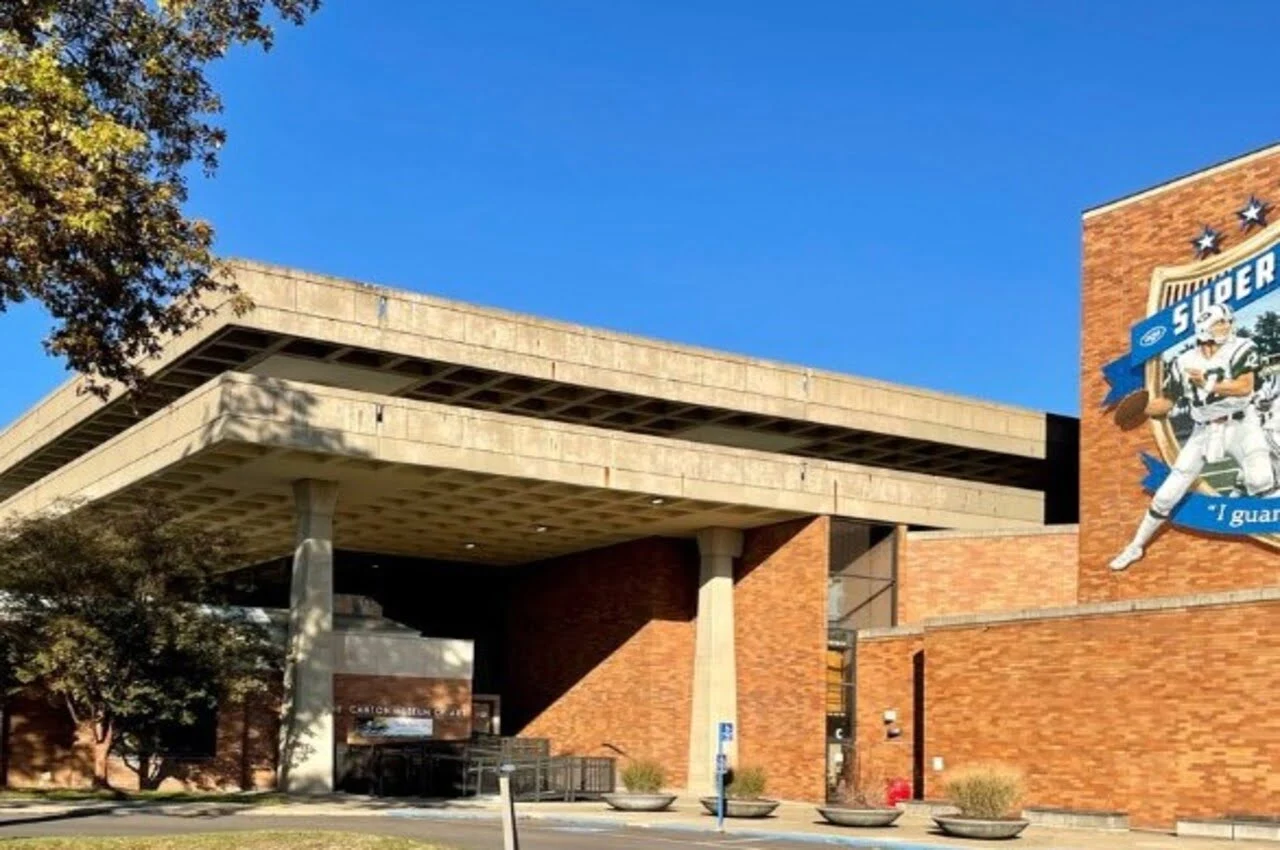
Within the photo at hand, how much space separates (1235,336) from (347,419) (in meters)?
20.1

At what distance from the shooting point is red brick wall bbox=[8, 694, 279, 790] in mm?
40812

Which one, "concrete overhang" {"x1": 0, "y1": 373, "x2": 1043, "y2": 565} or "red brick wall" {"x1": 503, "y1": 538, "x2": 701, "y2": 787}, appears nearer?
"concrete overhang" {"x1": 0, "y1": 373, "x2": 1043, "y2": 565}

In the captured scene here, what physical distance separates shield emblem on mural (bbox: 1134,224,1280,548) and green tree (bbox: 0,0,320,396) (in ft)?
73.4

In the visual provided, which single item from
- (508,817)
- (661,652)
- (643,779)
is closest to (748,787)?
(643,779)

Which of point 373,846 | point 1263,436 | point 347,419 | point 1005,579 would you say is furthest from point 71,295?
point 1005,579

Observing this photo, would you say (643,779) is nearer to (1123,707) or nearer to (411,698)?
(1123,707)

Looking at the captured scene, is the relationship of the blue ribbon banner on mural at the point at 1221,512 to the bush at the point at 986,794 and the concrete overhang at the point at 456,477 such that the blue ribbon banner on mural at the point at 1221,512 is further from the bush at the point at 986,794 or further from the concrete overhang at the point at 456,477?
the bush at the point at 986,794

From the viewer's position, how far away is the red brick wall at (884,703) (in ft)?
128

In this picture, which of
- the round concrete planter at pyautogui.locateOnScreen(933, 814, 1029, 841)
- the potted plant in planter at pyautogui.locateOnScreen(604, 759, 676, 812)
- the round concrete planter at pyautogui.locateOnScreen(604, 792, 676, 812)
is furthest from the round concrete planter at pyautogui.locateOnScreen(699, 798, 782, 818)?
the round concrete planter at pyautogui.locateOnScreen(933, 814, 1029, 841)

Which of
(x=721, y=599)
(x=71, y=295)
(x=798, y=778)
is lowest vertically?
(x=798, y=778)

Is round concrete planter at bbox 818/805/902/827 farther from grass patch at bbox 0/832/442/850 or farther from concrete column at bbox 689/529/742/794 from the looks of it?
concrete column at bbox 689/529/742/794

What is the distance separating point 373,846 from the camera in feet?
57.2

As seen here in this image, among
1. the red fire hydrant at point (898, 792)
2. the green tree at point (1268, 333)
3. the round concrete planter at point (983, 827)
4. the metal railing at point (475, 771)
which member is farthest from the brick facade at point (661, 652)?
the round concrete planter at point (983, 827)

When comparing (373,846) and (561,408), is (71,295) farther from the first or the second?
(561,408)
